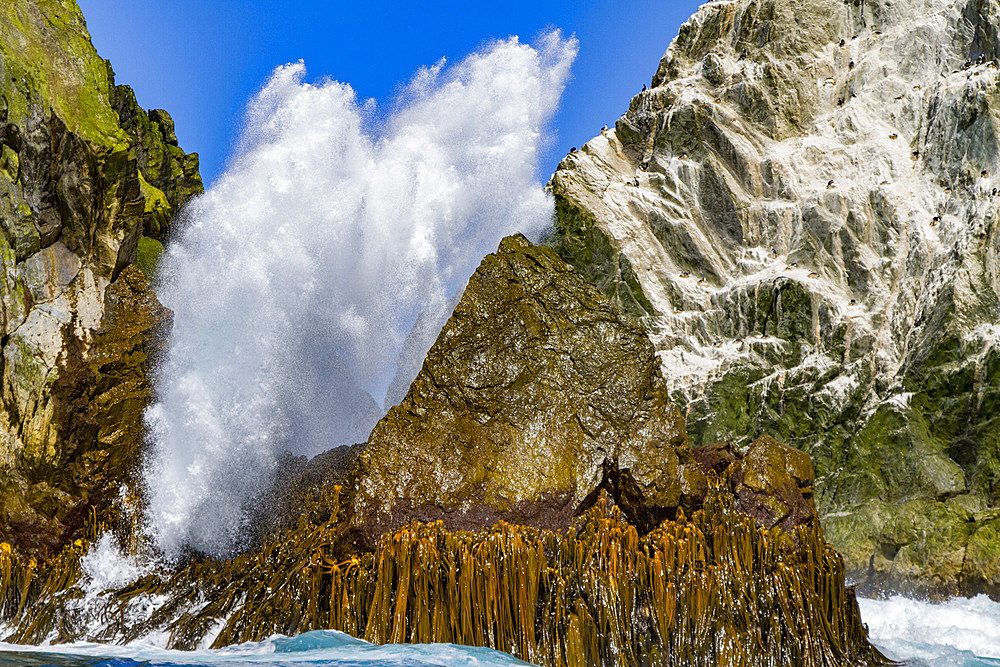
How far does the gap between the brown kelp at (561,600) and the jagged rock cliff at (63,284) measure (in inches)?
76.4

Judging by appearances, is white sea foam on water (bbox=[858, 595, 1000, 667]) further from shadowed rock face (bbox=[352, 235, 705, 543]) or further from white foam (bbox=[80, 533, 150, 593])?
white foam (bbox=[80, 533, 150, 593])

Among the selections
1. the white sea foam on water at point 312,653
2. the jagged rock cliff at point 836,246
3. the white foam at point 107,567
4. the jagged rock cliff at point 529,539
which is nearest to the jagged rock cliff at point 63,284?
the white foam at point 107,567

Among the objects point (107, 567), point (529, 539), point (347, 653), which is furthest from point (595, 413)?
point (107, 567)

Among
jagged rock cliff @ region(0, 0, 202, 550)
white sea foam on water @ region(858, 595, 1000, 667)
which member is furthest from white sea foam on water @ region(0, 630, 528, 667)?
white sea foam on water @ region(858, 595, 1000, 667)

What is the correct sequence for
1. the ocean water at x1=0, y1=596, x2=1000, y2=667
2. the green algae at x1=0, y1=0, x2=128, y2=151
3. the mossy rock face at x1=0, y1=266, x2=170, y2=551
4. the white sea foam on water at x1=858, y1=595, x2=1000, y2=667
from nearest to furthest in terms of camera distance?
the ocean water at x1=0, y1=596, x2=1000, y2=667 → the white sea foam on water at x1=858, y1=595, x2=1000, y2=667 → the mossy rock face at x1=0, y1=266, x2=170, y2=551 → the green algae at x1=0, y1=0, x2=128, y2=151

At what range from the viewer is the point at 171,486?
8867 millimetres

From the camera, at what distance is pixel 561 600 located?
20.7ft

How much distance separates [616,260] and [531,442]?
10.5 meters

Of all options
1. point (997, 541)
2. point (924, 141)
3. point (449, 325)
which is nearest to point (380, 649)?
point (449, 325)

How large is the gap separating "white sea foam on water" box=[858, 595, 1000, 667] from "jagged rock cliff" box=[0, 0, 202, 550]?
397 inches

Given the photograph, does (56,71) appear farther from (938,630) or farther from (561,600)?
(938,630)

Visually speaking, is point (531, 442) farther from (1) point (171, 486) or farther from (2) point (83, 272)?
(2) point (83, 272)

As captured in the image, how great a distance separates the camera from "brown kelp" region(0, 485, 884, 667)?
20.4ft

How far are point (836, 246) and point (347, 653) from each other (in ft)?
54.2
